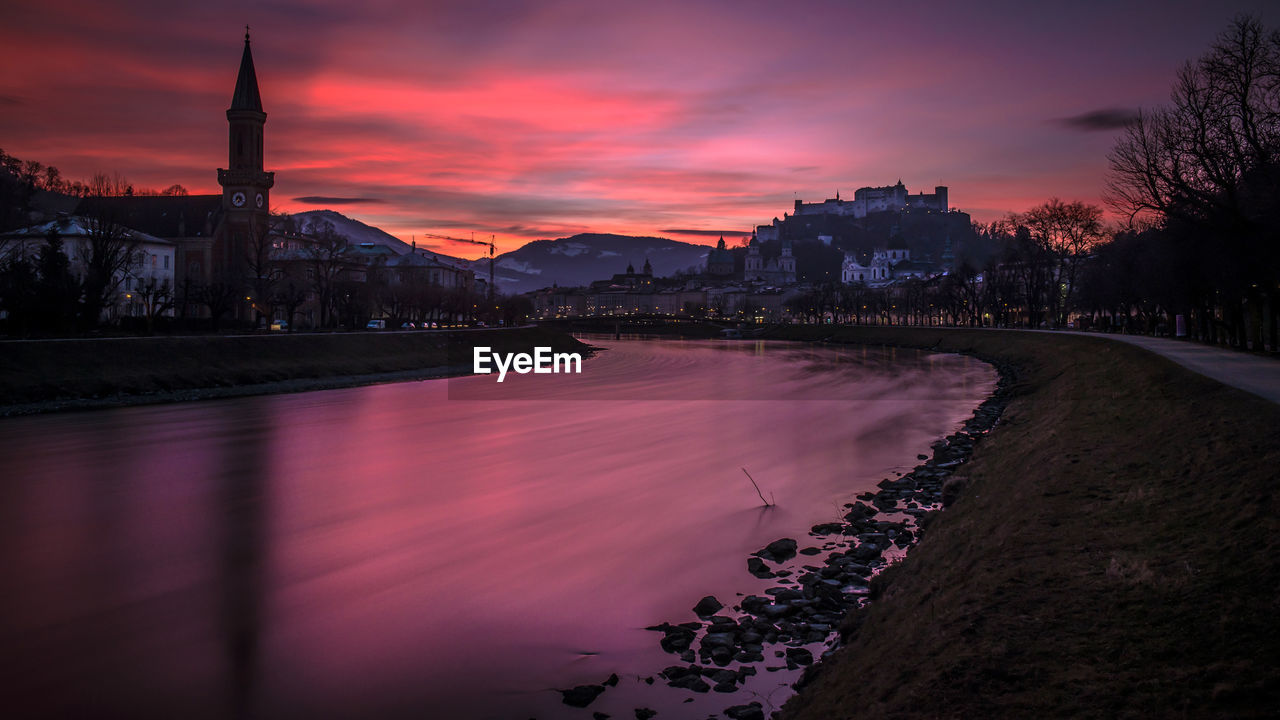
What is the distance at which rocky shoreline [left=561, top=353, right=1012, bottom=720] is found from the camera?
9539 millimetres

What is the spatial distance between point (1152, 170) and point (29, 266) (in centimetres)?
5551

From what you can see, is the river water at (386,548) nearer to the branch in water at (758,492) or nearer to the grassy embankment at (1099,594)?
the branch in water at (758,492)

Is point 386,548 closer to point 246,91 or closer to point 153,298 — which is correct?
point 153,298

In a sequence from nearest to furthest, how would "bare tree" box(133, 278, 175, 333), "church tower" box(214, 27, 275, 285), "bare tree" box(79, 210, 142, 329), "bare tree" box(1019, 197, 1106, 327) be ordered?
"bare tree" box(79, 210, 142, 329)
"bare tree" box(133, 278, 175, 333)
"bare tree" box(1019, 197, 1106, 327)
"church tower" box(214, 27, 275, 285)

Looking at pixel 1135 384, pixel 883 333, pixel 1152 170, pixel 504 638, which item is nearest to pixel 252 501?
pixel 504 638

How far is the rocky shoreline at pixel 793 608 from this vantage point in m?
9.54

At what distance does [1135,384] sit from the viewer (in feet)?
71.4

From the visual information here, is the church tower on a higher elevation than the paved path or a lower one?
higher

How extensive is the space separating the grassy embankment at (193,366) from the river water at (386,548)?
3530mm

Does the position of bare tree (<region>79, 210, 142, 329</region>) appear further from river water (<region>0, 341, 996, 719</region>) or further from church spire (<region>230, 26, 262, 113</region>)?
church spire (<region>230, 26, 262, 113</region>)


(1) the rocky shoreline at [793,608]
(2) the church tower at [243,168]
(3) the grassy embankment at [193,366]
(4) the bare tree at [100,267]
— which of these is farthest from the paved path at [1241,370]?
(2) the church tower at [243,168]

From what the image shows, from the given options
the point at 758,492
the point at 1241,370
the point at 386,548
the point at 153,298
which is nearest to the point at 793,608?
the point at 386,548

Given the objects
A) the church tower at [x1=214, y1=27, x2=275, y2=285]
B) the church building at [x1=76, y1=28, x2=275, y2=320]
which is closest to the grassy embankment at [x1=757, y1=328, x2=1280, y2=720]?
the church building at [x1=76, y1=28, x2=275, y2=320]

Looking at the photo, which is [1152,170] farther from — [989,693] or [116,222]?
[116,222]
